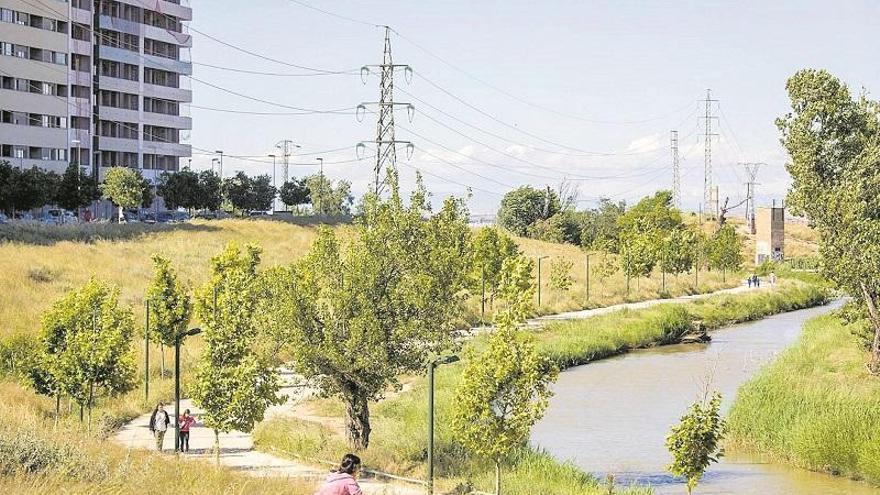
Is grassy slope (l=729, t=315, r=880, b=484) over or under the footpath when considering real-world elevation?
over

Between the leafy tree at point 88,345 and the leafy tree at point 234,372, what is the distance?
390 cm

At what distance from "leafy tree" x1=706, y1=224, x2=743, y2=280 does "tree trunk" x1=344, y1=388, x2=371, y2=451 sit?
3195 inches

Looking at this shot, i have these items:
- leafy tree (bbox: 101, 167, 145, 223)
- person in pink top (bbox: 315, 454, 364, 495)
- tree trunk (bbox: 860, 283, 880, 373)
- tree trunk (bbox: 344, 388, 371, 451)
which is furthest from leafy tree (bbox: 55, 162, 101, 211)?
person in pink top (bbox: 315, 454, 364, 495)

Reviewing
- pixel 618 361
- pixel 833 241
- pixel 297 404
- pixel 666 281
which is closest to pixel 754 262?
pixel 666 281

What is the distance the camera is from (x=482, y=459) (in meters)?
32.3

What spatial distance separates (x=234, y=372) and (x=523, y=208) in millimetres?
115395

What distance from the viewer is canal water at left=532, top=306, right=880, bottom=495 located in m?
32.3

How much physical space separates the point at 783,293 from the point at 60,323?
7168 cm

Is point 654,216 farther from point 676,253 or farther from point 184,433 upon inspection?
point 184,433

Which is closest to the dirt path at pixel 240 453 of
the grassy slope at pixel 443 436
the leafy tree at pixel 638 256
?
the grassy slope at pixel 443 436

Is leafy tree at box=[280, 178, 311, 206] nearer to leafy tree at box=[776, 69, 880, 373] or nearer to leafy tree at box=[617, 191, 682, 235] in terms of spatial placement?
leafy tree at box=[617, 191, 682, 235]

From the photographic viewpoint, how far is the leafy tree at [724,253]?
111438 millimetres

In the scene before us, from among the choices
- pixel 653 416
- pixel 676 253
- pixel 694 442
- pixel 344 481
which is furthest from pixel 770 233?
pixel 344 481

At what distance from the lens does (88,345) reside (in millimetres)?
35750
